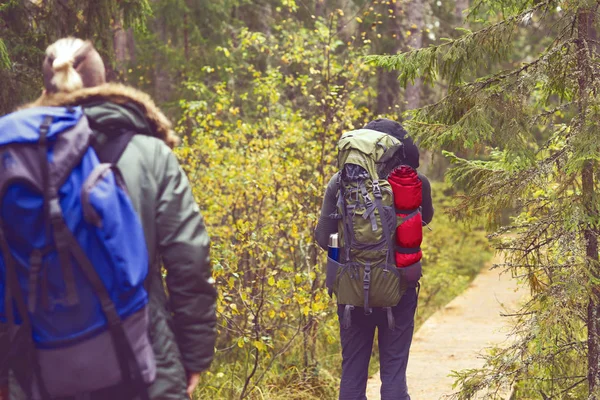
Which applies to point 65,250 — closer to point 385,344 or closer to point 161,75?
point 385,344

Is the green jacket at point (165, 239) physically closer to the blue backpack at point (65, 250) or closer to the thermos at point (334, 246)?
the blue backpack at point (65, 250)

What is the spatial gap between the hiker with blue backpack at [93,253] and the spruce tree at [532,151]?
2.71m

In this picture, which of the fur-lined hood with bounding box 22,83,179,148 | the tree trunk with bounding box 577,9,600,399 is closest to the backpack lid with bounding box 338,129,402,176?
the tree trunk with bounding box 577,9,600,399

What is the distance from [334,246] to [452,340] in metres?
4.63

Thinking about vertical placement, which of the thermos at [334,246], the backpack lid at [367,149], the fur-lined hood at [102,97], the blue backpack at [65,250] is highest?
the fur-lined hood at [102,97]

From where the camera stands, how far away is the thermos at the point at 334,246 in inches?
184

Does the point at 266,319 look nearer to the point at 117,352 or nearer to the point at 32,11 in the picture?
the point at 32,11

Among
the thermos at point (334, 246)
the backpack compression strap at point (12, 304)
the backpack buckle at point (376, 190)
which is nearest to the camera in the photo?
the backpack compression strap at point (12, 304)

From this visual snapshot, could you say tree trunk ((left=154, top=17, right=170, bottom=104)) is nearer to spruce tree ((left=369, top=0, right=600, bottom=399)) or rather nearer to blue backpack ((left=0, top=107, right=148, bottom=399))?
spruce tree ((left=369, top=0, right=600, bottom=399))

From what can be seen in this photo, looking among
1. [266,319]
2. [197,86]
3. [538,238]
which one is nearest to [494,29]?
[538,238]

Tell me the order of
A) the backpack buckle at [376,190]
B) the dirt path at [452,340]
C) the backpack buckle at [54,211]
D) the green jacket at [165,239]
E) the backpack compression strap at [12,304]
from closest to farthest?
the backpack buckle at [54,211]
the backpack compression strap at [12,304]
the green jacket at [165,239]
the backpack buckle at [376,190]
the dirt path at [452,340]

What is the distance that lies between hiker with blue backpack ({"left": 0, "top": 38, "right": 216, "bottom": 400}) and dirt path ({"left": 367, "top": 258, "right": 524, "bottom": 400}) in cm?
301

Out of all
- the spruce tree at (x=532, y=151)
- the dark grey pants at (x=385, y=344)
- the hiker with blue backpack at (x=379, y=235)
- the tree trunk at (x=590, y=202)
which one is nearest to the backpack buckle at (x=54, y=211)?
the hiker with blue backpack at (x=379, y=235)

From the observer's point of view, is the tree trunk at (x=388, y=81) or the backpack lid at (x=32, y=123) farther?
the tree trunk at (x=388, y=81)
